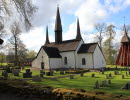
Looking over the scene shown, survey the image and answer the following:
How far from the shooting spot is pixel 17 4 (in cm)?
2044

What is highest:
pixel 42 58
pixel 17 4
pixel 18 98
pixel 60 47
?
pixel 17 4

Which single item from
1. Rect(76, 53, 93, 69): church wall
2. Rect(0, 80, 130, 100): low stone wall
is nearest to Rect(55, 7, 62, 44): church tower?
Rect(76, 53, 93, 69): church wall

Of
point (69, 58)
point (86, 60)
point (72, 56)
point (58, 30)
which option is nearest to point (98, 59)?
point (86, 60)

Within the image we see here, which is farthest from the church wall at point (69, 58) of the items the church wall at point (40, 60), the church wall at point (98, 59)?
the church wall at point (98, 59)

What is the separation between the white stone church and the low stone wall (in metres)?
30.9

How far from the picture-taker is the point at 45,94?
311 inches

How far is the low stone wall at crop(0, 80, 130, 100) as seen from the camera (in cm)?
638

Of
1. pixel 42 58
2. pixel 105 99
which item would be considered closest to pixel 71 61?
pixel 42 58

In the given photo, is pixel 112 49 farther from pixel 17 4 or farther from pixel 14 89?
pixel 14 89

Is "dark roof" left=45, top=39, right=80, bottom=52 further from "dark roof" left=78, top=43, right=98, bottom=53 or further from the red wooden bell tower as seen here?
the red wooden bell tower

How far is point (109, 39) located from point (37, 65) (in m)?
28.9

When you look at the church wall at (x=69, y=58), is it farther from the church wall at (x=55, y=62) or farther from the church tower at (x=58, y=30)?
the church tower at (x=58, y=30)

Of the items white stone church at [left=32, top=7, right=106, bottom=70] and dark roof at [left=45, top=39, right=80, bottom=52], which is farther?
dark roof at [left=45, top=39, right=80, bottom=52]

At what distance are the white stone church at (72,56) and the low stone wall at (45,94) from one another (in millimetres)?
30852
